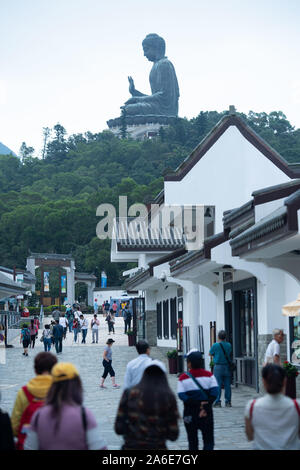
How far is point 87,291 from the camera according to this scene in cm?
8381

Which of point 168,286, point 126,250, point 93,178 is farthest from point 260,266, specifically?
point 93,178

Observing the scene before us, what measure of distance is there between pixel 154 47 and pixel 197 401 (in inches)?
5276

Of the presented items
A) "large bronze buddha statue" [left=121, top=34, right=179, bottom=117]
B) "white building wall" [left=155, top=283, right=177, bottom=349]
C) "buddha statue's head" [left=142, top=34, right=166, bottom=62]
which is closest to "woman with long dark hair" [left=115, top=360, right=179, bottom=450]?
"white building wall" [left=155, top=283, right=177, bottom=349]

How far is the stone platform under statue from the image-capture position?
14162cm

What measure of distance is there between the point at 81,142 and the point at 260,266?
12048cm

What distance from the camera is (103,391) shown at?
736 inches

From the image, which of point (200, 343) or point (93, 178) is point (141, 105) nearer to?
point (93, 178)

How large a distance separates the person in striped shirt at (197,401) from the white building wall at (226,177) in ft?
58.1

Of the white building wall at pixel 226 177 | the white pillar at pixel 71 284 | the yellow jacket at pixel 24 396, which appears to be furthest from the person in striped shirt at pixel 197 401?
the white pillar at pixel 71 284

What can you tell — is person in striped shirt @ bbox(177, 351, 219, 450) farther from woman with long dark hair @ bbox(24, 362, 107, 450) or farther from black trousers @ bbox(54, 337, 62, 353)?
black trousers @ bbox(54, 337, 62, 353)

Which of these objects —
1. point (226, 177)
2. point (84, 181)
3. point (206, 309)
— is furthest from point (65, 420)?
point (84, 181)

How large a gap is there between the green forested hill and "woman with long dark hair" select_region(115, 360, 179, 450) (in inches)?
2698

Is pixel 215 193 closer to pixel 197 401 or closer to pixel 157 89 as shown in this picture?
pixel 197 401

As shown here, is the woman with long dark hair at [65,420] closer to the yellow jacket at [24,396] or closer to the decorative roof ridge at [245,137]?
the yellow jacket at [24,396]
